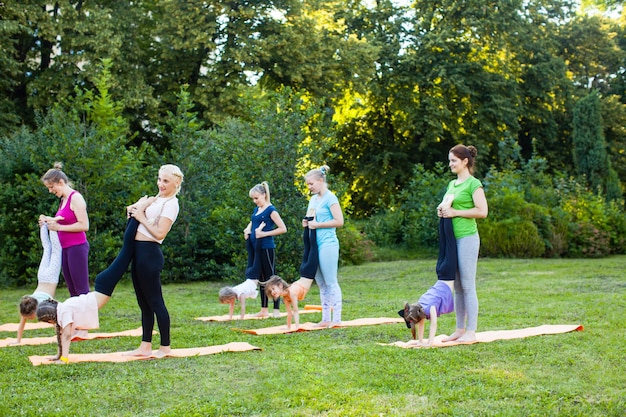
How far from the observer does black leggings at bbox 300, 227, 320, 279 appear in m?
10.0

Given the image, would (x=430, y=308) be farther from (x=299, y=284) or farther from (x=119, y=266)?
(x=119, y=266)

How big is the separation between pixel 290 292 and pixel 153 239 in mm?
2654

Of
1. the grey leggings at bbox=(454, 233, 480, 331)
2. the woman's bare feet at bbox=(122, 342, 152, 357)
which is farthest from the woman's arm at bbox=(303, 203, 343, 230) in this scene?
the woman's bare feet at bbox=(122, 342, 152, 357)

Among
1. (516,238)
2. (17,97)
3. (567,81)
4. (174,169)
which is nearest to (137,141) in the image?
(17,97)

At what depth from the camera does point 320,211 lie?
10.1 m

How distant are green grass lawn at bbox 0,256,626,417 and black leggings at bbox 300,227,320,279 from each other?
774 mm

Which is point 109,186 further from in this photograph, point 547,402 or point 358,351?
point 547,402

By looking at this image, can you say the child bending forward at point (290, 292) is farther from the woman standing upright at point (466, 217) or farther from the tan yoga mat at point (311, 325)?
the woman standing upright at point (466, 217)

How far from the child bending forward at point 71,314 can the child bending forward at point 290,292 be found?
9.14 ft

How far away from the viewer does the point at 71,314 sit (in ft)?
24.7

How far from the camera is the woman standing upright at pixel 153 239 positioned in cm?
755

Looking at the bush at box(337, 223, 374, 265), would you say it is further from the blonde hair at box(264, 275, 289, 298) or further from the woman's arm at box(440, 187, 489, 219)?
the woman's arm at box(440, 187, 489, 219)

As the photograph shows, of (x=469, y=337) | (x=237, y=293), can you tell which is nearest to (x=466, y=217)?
(x=469, y=337)

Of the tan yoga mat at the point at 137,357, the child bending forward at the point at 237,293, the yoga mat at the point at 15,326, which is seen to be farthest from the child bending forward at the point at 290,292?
the yoga mat at the point at 15,326
